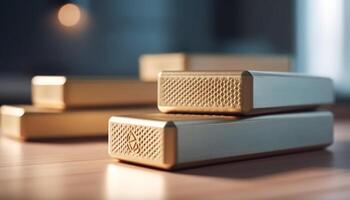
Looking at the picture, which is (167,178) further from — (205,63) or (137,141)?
(205,63)

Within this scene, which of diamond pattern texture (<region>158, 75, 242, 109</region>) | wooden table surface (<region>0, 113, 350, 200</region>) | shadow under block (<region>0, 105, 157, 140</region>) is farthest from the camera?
shadow under block (<region>0, 105, 157, 140</region>)

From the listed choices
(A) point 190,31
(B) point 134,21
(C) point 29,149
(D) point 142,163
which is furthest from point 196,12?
(D) point 142,163

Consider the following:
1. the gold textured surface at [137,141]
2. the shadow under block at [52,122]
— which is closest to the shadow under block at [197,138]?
the gold textured surface at [137,141]

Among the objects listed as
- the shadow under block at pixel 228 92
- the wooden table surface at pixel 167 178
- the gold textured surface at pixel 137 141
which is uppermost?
the shadow under block at pixel 228 92

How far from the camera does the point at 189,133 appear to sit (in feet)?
1.69

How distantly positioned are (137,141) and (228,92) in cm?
11

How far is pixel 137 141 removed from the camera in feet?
1.77

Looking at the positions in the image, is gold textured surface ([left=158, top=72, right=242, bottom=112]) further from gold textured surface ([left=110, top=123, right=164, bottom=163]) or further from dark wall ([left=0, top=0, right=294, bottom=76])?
dark wall ([left=0, top=0, right=294, bottom=76])

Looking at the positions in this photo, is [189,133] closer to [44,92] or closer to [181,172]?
[181,172]

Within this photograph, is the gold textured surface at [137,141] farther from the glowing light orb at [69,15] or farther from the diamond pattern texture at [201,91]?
the glowing light orb at [69,15]

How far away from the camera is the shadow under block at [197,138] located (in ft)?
1.67

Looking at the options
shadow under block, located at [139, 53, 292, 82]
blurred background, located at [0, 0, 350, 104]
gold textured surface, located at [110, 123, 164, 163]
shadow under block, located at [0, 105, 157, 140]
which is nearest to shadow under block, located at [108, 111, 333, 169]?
gold textured surface, located at [110, 123, 164, 163]

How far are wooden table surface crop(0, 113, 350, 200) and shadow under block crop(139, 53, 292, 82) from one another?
1.27 feet

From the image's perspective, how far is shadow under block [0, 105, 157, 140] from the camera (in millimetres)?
806
